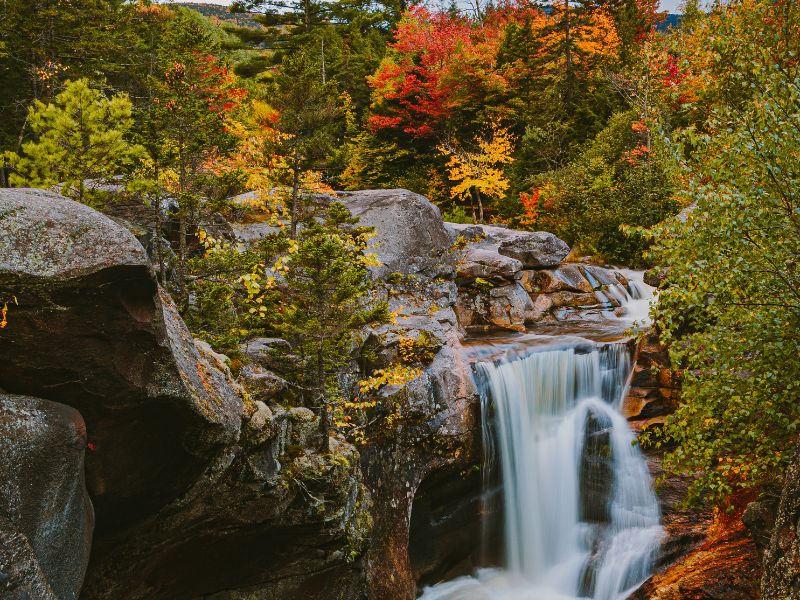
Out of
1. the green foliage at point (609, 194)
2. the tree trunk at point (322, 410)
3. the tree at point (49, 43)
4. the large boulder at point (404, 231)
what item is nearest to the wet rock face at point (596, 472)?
the large boulder at point (404, 231)

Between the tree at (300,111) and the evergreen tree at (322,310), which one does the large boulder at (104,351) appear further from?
the tree at (300,111)

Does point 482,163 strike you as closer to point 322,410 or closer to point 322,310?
point 322,310

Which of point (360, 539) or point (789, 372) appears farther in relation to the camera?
point (360, 539)

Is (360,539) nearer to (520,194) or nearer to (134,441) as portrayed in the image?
(134,441)

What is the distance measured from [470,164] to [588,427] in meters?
16.4

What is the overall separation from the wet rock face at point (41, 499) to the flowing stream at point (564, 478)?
904 cm

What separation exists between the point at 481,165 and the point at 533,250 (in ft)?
25.6

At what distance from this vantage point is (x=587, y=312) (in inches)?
743

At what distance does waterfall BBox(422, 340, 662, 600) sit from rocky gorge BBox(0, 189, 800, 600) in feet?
1.66

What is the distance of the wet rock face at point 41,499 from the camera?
10.8 feet

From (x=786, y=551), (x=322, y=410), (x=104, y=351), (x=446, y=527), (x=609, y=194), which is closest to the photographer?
(x=104, y=351)

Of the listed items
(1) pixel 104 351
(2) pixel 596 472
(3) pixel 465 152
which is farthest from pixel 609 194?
(1) pixel 104 351

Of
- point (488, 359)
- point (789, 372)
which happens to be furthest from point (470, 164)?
point (789, 372)

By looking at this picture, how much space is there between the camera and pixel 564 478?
12.5 m
